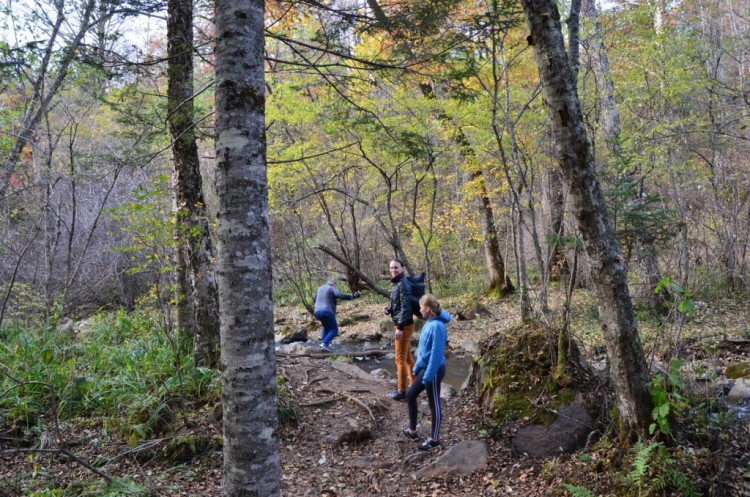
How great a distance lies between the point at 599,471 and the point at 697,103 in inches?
436

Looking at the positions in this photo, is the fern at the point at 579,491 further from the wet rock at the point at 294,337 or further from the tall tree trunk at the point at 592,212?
the wet rock at the point at 294,337

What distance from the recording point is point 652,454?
3.74 meters

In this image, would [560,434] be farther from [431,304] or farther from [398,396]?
[398,396]

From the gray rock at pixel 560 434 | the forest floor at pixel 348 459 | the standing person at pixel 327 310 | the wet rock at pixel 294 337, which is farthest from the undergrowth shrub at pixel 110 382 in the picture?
the wet rock at pixel 294 337

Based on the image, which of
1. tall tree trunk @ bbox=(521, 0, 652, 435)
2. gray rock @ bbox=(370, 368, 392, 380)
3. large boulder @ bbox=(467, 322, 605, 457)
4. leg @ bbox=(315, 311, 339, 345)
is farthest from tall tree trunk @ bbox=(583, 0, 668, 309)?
leg @ bbox=(315, 311, 339, 345)

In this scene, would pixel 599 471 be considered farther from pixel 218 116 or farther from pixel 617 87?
pixel 617 87

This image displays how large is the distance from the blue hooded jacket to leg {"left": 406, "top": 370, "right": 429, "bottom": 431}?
0.11 m

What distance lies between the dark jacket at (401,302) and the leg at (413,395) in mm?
1101

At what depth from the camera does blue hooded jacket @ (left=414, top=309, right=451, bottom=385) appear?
514 centimetres

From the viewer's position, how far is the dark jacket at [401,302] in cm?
632

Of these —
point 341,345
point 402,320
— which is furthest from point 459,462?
point 341,345

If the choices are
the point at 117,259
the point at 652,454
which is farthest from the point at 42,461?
the point at 117,259

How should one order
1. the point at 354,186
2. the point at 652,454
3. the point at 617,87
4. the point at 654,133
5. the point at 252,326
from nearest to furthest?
the point at 252,326 → the point at 652,454 → the point at 654,133 → the point at 617,87 → the point at 354,186

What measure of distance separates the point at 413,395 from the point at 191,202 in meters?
3.61
